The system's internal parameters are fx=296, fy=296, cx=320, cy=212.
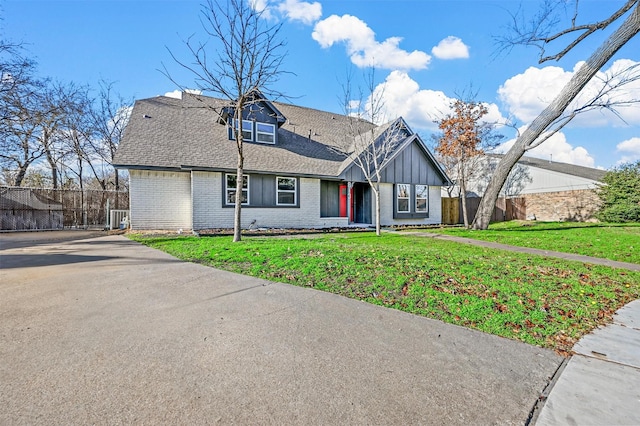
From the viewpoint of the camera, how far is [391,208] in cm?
1778

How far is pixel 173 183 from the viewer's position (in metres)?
13.5

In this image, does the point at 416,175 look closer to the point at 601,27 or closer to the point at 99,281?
the point at 601,27

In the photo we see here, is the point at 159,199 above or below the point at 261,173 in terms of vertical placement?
below

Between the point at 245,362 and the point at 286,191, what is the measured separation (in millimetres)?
12546

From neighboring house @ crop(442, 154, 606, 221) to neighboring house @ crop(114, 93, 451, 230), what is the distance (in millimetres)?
10583

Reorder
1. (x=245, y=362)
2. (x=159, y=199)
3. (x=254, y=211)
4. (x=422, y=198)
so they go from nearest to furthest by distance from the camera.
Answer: (x=245, y=362), (x=159, y=199), (x=254, y=211), (x=422, y=198)

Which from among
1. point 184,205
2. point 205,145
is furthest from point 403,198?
point 184,205

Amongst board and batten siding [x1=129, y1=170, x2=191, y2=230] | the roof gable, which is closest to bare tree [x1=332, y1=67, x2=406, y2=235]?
the roof gable

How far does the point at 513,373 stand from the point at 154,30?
44.4 feet

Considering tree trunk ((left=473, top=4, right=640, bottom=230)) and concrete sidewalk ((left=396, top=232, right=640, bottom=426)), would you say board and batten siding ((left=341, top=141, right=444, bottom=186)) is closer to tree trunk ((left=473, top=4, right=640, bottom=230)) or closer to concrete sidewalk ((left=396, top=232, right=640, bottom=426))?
tree trunk ((left=473, top=4, right=640, bottom=230))

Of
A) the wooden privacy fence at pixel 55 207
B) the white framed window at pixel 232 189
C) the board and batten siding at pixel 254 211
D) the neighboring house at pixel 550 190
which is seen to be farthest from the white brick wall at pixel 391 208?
the wooden privacy fence at pixel 55 207

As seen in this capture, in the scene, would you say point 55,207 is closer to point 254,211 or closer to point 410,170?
point 254,211

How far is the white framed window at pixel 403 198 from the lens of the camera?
58.8 ft

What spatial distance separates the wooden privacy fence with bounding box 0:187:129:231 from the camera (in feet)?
47.6
